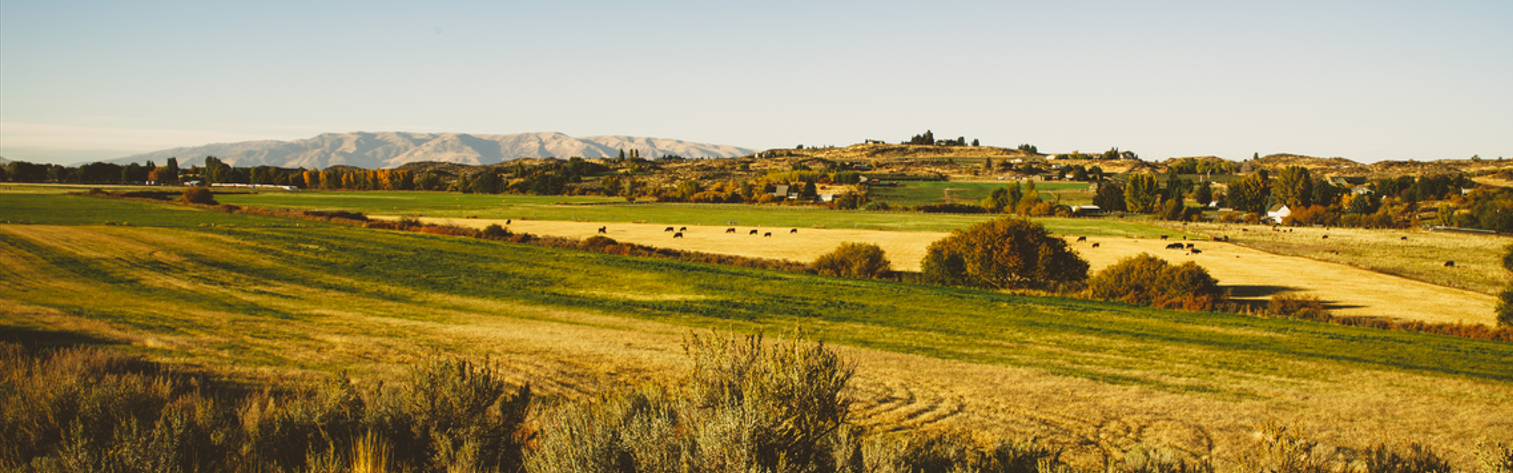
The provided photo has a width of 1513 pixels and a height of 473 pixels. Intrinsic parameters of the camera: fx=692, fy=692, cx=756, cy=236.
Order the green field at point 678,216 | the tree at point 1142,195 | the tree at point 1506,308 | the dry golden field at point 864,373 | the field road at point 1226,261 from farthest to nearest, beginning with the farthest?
the tree at point 1142,195
the green field at point 678,216
the field road at point 1226,261
the tree at point 1506,308
the dry golden field at point 864,373

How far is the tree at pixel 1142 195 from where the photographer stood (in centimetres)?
11856

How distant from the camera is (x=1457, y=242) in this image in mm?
61344

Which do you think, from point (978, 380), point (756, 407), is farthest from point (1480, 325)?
point (756, 407)

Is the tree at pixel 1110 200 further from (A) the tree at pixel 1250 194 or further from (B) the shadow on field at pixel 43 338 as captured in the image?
(B) the shadow on field at pixel 43 338

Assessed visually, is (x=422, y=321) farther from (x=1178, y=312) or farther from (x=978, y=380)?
(x=1178, y=312)

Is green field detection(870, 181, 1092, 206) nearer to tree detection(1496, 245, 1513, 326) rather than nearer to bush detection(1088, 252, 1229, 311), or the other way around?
bush detection(1088, 252, 1229, 311)

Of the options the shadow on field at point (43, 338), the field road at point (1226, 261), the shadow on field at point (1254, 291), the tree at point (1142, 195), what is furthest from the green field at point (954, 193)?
the shadow on field at point (43, 338)

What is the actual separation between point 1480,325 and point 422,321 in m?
36.2

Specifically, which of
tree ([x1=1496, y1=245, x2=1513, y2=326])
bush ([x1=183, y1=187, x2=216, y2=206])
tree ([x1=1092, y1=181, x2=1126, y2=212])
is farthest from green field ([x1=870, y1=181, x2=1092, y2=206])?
bush ([x1=183, y1=187, x2=216, y2=206])

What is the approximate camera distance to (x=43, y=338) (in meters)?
13.6

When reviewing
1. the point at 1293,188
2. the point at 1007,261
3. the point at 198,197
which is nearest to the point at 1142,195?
the point at 1293,188

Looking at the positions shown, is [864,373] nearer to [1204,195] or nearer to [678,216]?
[678,216]

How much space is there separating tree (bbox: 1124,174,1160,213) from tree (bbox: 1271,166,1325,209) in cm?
1917

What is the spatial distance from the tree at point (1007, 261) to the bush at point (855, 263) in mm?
2888
